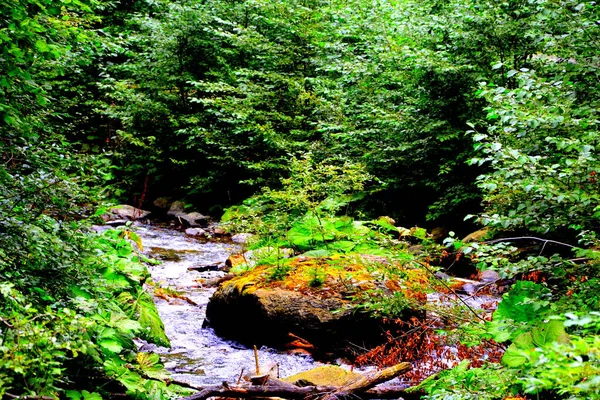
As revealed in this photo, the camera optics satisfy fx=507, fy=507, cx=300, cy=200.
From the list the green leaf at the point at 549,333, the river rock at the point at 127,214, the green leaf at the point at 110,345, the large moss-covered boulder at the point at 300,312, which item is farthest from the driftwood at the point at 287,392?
the river rock at the point at 127,214

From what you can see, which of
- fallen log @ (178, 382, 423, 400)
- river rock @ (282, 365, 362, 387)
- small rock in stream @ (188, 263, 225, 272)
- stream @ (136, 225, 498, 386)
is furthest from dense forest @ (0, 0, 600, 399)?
small rock in stream @ (188, 263, 225, 272)

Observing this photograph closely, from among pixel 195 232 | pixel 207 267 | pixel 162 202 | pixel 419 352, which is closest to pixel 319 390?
pixel 419 352

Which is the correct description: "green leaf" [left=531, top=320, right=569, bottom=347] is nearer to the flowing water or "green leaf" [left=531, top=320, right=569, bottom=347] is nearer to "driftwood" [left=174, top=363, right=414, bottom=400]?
"driftwood" [left=174, top=363, right=414, bottom=400]

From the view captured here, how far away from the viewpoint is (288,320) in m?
5.83

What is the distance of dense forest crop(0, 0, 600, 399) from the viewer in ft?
9.76

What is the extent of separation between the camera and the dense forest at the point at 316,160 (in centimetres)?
297

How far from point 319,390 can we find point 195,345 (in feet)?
7.69

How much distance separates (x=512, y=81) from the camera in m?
9.31

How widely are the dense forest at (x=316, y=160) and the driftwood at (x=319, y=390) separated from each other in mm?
326

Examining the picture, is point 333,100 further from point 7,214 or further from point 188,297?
point 7,214

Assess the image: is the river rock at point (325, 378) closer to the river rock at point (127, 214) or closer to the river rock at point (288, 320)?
the river rock at point (288, 320)

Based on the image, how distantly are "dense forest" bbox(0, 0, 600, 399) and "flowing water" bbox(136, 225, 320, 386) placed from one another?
85cm

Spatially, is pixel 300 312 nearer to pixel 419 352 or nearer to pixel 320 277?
pixel 320 277

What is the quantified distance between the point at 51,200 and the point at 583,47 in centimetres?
386
